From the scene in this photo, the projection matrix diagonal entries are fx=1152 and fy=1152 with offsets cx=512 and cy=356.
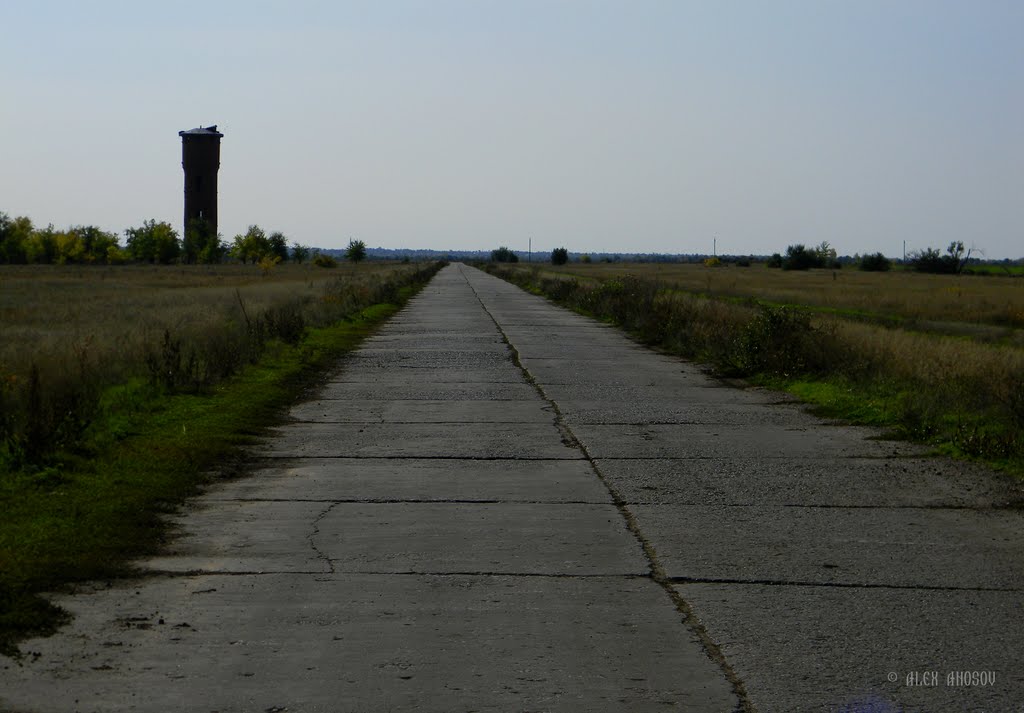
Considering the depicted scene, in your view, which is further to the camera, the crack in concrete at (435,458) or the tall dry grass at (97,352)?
the crack in concrete at (435,458)

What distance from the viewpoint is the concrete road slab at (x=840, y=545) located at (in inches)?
264

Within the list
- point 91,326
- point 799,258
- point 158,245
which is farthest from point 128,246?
point 91,326

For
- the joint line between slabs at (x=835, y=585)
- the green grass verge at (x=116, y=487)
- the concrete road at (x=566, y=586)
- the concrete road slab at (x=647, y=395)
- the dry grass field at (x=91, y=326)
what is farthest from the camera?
the dry grass field at (x=91, y=326)

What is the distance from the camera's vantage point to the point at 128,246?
6068 inches

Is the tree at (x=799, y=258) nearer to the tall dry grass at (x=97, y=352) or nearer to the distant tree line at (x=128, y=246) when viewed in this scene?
the distant tree line at (x=128, y=246)

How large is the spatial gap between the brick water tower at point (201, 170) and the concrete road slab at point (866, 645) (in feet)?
388

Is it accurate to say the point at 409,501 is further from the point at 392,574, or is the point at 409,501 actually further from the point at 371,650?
the point at 371,650

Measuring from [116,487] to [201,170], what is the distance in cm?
11671

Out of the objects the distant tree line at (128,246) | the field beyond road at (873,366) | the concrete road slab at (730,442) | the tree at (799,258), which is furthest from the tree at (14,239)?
the concrete road slab at (730,442)

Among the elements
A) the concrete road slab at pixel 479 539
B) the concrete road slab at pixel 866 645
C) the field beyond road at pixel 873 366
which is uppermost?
the field beyond road at pixel 873 366

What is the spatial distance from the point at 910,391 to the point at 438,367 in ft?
26.5

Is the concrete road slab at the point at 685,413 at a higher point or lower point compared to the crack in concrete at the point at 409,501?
higher

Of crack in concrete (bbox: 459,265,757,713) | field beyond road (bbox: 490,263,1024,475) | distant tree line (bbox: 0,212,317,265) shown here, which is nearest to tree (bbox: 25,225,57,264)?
distant tree line (bbox: 0,212,317,265)

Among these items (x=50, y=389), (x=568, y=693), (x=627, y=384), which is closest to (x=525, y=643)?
(x=568, y=693)
